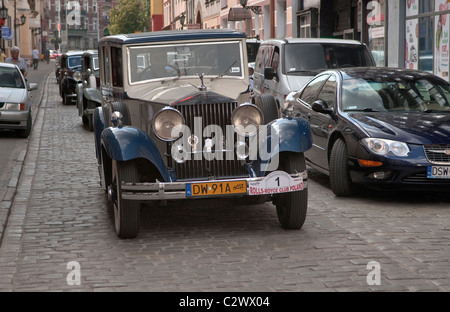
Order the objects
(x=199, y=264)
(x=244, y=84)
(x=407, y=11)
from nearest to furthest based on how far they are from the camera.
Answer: (x=199, y=264) < (x=244, y=84) < (x=407, y=11)

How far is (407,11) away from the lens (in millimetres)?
20656

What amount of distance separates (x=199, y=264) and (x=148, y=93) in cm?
230

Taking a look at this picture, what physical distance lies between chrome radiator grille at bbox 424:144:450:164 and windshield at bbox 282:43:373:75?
678 centimetres

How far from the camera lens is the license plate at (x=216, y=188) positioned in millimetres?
6801

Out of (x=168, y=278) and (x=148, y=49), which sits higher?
(x=148, y=49)

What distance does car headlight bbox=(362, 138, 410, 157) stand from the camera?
8.30 metres

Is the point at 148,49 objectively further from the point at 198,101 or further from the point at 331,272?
the point at 331,272

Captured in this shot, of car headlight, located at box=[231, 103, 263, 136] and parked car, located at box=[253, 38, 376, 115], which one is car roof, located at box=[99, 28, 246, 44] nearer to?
car headlight, located at box=[231, 103, 263, 136]

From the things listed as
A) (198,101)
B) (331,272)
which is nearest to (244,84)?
(198,101)

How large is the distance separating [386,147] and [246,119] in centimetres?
195

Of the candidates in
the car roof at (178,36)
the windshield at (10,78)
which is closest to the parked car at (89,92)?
the windshield at (10,78)

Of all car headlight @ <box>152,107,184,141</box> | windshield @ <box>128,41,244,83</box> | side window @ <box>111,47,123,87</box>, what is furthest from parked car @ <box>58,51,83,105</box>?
car headlight @ <box>152,107,184,141</box>

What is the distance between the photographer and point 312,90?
1060 centimetres

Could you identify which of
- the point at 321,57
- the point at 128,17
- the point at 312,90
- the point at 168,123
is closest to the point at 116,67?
the point at 168,123
